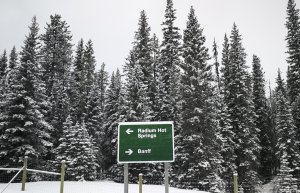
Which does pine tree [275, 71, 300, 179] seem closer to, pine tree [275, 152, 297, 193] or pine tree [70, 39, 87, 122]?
pine tree [275, 152, 297, 193]

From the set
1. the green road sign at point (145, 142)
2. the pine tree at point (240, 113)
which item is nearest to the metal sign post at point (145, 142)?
the green road sign at point (145, 142)

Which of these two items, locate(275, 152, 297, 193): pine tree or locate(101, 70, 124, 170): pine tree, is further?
locate(101, 70, 124, 170): pine tree

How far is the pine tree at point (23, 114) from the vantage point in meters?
23.8

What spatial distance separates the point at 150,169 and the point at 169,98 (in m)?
7.71

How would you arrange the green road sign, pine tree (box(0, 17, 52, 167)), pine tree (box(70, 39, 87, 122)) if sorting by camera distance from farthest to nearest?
pine tree (box(70, 39, 87, 122)) < pine tree (box(0, 17, 52, 167)) < the green road sign

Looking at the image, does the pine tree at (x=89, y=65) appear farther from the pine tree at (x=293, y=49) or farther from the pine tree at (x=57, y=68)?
the pine tree at (x=293, y=49)

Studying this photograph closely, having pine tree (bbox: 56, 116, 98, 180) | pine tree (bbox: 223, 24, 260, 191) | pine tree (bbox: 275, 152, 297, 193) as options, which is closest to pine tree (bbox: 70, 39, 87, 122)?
pine tree (bbox: 56, 116, 98, 180)

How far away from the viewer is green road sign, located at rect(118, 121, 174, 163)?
918cm

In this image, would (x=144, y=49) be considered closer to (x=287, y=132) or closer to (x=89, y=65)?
(x=89, y=65)

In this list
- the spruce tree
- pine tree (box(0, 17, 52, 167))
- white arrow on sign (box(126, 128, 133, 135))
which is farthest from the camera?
the spruce tree

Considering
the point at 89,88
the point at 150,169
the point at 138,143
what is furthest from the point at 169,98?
the point at 138,143

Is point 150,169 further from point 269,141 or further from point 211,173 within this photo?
point 269,141

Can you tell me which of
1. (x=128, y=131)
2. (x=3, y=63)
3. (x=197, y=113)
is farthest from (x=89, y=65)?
(x=128, y=131)

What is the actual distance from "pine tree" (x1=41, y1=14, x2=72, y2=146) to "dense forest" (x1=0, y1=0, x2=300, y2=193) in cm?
12
